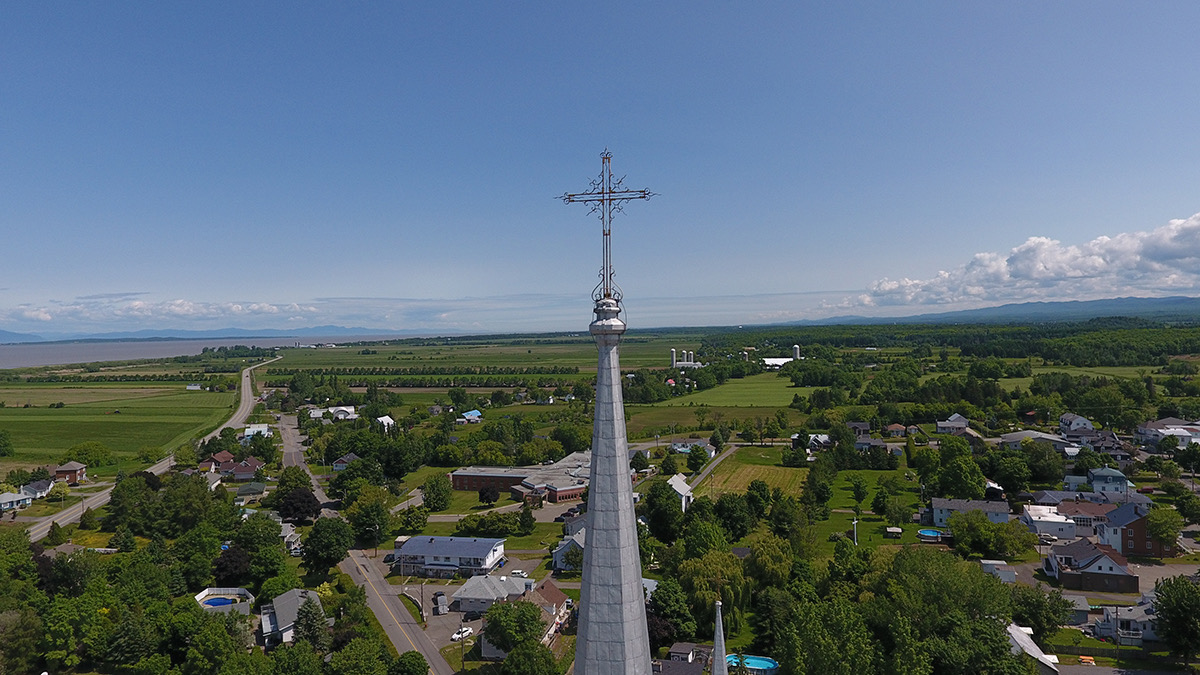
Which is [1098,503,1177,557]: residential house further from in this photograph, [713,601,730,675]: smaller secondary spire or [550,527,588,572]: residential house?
[713,601,730,675]: smaller secondary spire

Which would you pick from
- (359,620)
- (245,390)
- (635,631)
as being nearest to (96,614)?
(359,620)

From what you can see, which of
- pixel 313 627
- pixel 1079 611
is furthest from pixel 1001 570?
pixel 313 627

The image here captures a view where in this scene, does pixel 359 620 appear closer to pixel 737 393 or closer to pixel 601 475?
pixel 601 475

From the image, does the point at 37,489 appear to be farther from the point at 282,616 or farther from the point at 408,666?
the point at 408,666

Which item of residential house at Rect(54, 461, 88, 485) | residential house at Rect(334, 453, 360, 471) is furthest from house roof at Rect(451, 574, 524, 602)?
residential house at Rect(54, 461, 88, 485)

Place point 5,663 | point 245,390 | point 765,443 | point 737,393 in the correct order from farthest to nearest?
1. point 245,390
2. point 737,393
3. point 765,443
4. point 5,663

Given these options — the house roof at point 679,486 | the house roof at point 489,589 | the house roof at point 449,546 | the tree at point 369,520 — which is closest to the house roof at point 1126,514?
the house roof at point 679,486

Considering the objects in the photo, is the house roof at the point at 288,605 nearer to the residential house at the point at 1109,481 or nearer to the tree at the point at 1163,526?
the tree at the point at 1163,526
